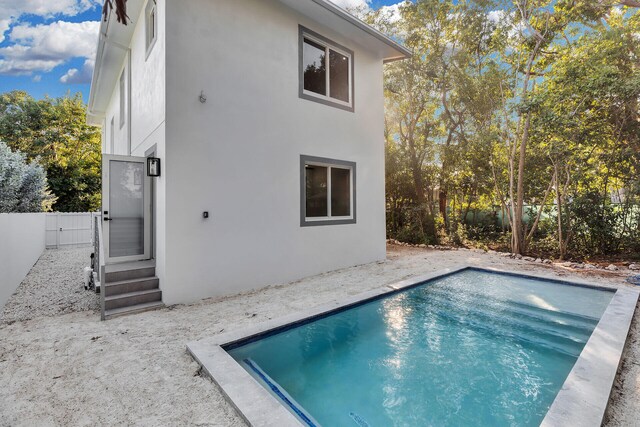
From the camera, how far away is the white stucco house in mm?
5258

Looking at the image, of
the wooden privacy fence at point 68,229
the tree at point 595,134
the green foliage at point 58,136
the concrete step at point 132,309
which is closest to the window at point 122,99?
the wooden privacy fence at point 68,229

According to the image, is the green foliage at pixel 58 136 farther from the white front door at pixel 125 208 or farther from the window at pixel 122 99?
the white front door at pixel 125 208

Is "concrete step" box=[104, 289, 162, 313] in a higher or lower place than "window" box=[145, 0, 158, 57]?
lower

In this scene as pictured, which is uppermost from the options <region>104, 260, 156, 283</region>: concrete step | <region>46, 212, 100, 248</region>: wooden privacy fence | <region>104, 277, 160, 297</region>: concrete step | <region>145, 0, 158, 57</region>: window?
<region>145, 0, 158, 57</region>: window

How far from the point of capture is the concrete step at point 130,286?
196 inches

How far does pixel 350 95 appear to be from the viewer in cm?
814

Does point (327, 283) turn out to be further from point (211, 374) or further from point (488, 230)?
point (488, 230)

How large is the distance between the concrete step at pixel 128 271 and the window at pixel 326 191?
3151mm

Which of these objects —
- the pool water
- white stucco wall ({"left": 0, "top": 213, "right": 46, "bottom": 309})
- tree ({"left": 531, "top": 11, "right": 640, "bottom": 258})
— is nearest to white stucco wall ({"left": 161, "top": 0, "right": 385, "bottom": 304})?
the pool water

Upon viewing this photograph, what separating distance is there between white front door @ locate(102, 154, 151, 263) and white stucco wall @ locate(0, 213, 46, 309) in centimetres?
154

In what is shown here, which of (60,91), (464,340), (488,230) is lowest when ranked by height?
(464,340)

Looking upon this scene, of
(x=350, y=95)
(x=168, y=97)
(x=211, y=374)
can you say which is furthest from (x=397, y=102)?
(x=211, y=374)

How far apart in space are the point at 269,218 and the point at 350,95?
13.5 ft

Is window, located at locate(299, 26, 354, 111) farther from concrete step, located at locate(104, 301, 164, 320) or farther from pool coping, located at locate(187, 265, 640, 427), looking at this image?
concrete step, located at locate(104, 301, 164, 320)
